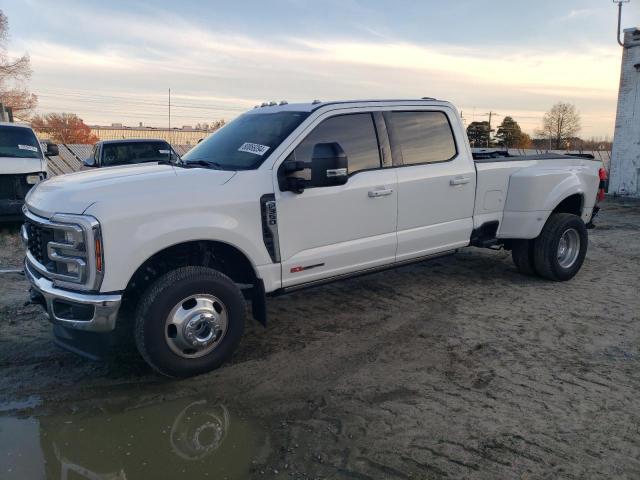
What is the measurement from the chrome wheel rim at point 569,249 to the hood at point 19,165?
9239 mm

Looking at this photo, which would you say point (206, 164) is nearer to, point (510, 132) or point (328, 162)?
point (328, 162)

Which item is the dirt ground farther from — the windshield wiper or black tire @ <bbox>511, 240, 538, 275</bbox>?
the windshield wiper

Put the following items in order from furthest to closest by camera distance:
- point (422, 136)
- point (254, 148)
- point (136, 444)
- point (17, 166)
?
point (17, 166), point (422, 136), point (254, 148), point (136, 444)

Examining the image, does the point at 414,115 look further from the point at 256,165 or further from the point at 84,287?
the point at 84,287

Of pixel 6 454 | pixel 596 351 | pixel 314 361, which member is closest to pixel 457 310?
pixel 596 351

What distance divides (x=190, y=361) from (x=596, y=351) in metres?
3.21

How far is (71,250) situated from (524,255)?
5041mm

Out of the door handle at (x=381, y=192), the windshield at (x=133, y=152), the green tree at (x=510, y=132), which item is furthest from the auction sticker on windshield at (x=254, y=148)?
the green tree at (x=510, y=132)

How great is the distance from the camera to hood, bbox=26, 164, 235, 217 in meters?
3.54

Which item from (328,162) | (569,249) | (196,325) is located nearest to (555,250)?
(569,249)

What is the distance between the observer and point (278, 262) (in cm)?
421

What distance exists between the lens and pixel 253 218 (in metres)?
4.02

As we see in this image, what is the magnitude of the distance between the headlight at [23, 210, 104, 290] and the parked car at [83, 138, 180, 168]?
840cm

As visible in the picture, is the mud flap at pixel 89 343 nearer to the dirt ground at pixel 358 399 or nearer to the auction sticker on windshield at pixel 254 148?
the dirt ground at pixel 358 399
